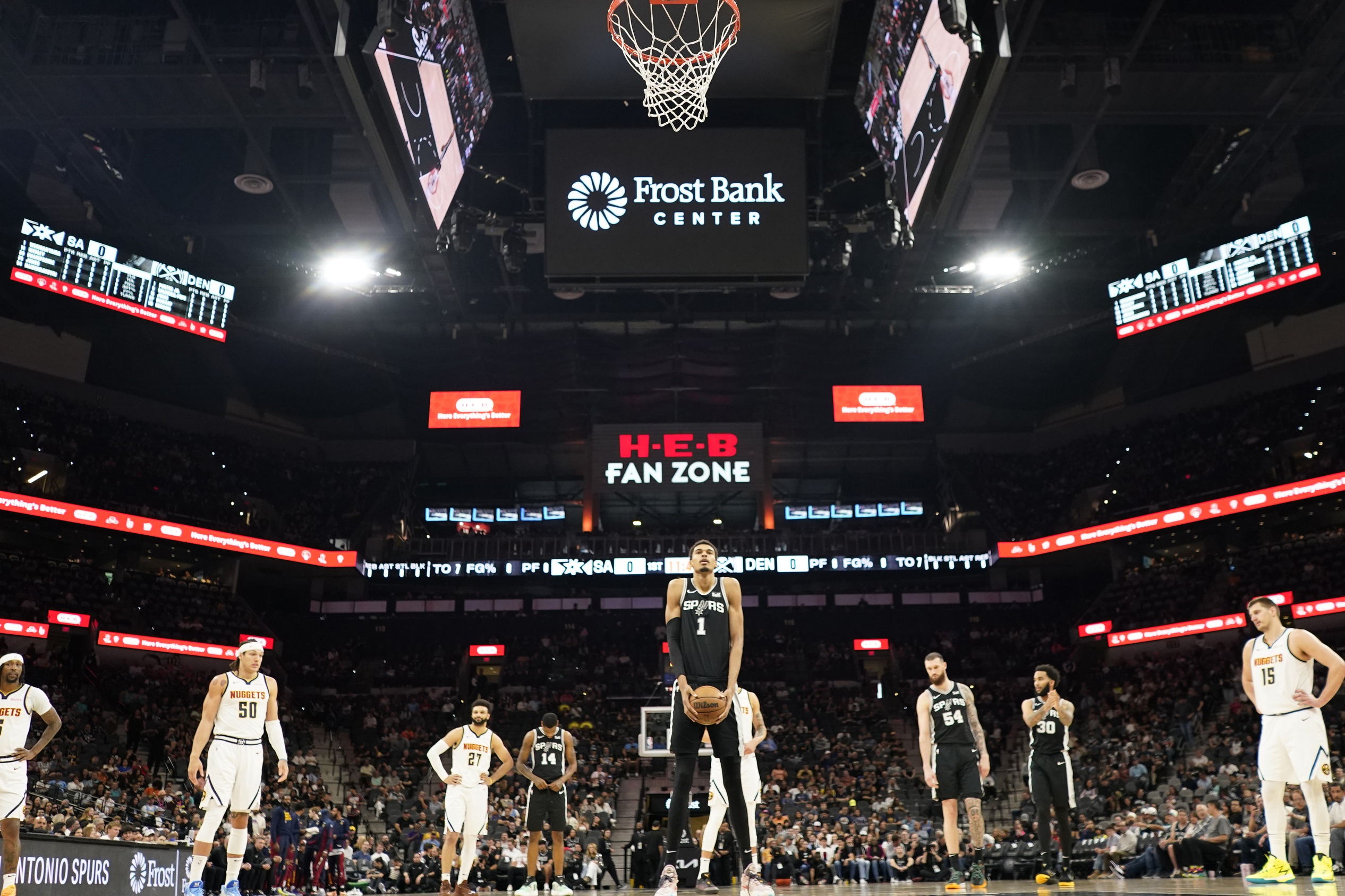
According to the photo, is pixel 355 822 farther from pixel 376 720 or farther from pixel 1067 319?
pixel 1067 319

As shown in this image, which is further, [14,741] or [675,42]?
[675,42]

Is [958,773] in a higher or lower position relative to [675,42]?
lower

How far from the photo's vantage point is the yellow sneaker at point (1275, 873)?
27.6ft

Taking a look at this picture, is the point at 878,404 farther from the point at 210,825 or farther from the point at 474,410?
the point at 210,825

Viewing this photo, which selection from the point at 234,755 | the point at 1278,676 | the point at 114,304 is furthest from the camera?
the point at 114,304

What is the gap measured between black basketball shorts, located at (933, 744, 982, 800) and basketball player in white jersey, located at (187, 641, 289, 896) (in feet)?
19.0

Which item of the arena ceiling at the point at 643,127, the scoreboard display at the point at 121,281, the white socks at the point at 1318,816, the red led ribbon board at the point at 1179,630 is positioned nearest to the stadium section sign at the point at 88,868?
the arena ceiling at the point at 643,127

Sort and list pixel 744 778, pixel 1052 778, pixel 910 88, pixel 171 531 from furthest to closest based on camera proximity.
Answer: pixel 171 531 < pixel 910 88 < pixel 744 778 < pixel 1052 778

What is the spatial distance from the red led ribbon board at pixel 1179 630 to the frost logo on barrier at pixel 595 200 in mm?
20563

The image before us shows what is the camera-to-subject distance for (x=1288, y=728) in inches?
337

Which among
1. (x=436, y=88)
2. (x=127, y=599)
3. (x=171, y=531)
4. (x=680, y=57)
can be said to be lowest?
(x=127, y=599)

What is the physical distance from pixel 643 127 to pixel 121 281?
594 inches

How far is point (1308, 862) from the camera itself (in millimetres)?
15898

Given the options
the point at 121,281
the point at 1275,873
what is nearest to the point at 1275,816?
the point at 1275,873
